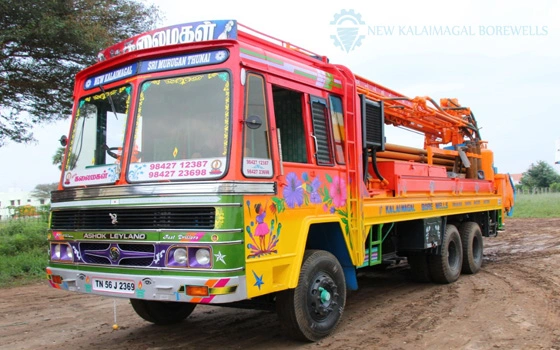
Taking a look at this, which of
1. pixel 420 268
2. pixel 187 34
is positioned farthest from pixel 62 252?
pixel 420 268

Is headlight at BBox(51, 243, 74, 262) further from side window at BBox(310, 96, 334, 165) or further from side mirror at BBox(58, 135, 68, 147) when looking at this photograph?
side window at BBox(310, 96, 334, 165)

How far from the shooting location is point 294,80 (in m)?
5.21

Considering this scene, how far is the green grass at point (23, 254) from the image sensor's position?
10.1m

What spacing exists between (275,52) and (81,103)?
217 cm

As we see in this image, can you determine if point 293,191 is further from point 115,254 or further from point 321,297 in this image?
point 115,254

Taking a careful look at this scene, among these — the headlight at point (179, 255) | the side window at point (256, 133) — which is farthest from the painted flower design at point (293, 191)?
the headlight at point (179, 255)

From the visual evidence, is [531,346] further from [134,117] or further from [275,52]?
[134,117]

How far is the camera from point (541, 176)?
63719 mm

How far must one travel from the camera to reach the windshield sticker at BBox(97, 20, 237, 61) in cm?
455

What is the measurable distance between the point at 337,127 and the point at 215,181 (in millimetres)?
2049

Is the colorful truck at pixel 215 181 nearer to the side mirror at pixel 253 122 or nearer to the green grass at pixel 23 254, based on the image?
the side mirror at pixel 253 122

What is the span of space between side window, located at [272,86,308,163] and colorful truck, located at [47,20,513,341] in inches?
0.5

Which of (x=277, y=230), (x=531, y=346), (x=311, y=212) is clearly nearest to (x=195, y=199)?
(x=277, y=230)

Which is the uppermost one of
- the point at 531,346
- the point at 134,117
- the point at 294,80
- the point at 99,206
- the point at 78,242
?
the point at 294,80
